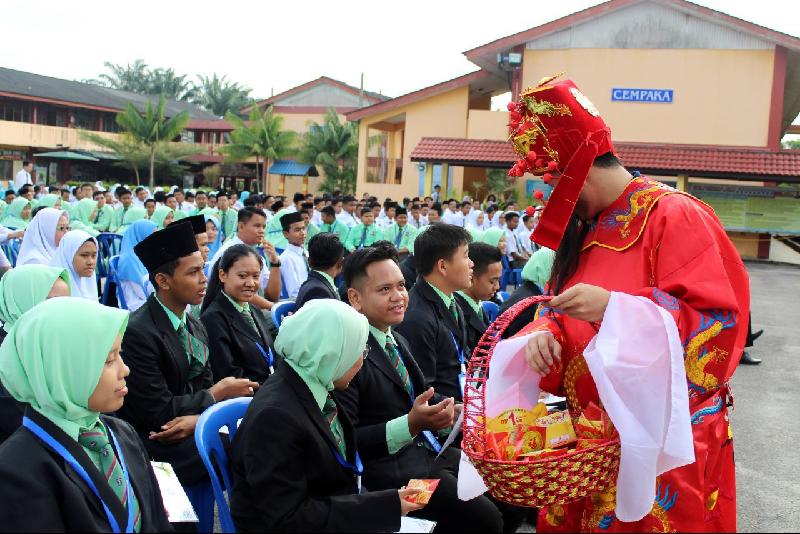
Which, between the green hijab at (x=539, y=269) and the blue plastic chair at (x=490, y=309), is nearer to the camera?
the green hijab at (x=539, y=269)

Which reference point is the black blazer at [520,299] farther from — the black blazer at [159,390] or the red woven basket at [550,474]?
the red woven basket at [550,474]

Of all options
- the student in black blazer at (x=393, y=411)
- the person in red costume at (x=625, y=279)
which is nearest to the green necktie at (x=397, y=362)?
the student in black blazer at (x=393, y=411)

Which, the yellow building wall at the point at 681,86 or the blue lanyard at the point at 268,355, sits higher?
the yellow building wall at the point at 681,86

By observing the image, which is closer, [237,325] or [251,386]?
[251,386]

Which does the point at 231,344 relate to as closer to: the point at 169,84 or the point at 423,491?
the point at 423,491

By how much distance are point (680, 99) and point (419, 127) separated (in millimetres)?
7535

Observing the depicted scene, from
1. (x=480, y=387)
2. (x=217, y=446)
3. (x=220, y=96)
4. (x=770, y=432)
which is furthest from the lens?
(x=220, y=96)

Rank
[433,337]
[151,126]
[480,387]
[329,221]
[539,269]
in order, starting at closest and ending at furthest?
[480,387], [433,337], [539,269], [329,221], [151,126]

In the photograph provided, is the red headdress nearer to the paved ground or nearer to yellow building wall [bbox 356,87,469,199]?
the paved ground

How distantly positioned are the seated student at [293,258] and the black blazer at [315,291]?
78.9 inches

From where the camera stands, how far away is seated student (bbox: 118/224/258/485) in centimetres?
323

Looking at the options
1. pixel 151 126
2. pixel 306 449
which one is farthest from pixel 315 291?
pixel 151 126

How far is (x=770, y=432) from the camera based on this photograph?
5664 mm

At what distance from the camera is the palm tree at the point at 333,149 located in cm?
3156
